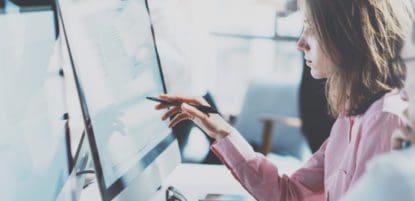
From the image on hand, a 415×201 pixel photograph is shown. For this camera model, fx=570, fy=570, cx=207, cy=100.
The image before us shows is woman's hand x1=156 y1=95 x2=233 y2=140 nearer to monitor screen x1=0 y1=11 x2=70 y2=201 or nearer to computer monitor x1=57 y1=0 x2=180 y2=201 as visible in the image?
computer monitor x1=57 y1=0 x2=180 y2=201

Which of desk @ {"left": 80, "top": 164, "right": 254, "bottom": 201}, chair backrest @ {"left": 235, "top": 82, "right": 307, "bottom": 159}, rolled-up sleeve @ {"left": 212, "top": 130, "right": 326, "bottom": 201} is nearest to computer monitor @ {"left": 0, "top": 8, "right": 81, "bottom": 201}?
desk @ {"left": 80, "top": 164, "right": 254, "bottom": 201}

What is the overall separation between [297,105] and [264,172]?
205 cm

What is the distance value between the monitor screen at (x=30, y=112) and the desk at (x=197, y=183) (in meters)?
0.27

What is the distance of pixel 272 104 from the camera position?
3.38 metres

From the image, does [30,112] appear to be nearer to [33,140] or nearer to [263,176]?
[33,140]

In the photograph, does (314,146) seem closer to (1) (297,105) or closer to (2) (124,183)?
(1) (297,105)

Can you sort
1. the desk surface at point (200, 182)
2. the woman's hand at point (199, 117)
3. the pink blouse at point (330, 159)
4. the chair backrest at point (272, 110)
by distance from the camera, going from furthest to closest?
the chair backrest at point (272, 110), the desk surface at point (200, 182), the woman's hand at point (199, 117), the pink blouse at point (330, 159)

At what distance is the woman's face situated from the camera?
1.16 m

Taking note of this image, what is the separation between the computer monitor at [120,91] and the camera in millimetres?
937

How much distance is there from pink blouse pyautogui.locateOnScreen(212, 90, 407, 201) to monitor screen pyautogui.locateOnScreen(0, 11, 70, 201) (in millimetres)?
404

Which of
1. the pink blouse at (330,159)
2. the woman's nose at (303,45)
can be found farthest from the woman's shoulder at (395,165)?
the woman's nose at (303,45)

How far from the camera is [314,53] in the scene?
1.18 metres

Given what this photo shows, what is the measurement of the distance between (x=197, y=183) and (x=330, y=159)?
39 cm

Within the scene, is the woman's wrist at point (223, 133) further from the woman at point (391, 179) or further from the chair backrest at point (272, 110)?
the chair backrest at point (272, 110)
